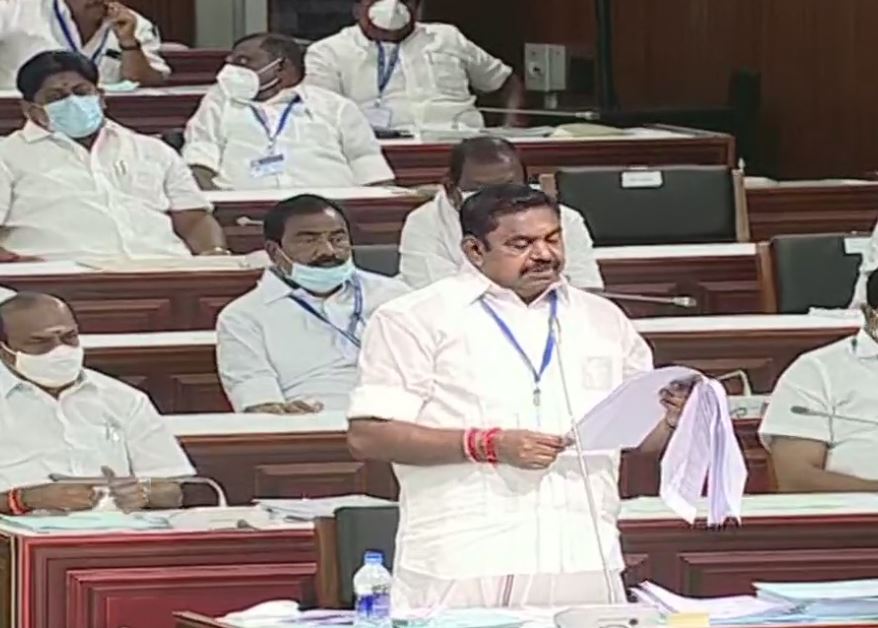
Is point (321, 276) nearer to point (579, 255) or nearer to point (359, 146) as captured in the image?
point (579, 255)

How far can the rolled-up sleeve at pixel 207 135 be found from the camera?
29.4ft

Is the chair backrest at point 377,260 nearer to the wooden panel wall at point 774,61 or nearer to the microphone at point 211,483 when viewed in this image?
the microphone at point 211,483

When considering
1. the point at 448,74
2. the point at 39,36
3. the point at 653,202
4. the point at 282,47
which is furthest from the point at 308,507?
the point at 448,74

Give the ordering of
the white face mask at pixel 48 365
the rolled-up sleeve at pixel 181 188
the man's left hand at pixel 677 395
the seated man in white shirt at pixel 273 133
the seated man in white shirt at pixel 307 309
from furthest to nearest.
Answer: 1. the seated man in white shirt at pixel 273 133
2. the rolled-up sleeve at pixel 181 188
3. the seated man in white shirt at pixel 307 309
4. the white face mask at pixel 48 365
5. the man's left hand at pixel 677 395

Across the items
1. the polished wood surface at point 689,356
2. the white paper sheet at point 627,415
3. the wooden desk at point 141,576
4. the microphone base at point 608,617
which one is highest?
the white paper sheet at point 627,415

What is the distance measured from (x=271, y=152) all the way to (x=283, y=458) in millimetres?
3361

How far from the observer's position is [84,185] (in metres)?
8.18

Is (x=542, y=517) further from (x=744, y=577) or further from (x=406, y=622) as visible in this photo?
(x=744, y=577)

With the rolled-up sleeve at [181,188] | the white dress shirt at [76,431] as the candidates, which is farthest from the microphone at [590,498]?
the rolled-up sleeve at [181,188]

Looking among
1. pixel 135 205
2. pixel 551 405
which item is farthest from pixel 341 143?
pixel 551 405

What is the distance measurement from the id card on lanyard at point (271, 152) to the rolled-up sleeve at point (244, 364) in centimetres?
226

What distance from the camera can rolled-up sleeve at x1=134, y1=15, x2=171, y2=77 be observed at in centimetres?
1008

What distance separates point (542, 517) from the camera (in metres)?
4.12

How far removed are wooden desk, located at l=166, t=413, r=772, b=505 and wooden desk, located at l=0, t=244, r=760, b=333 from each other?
141 cm
